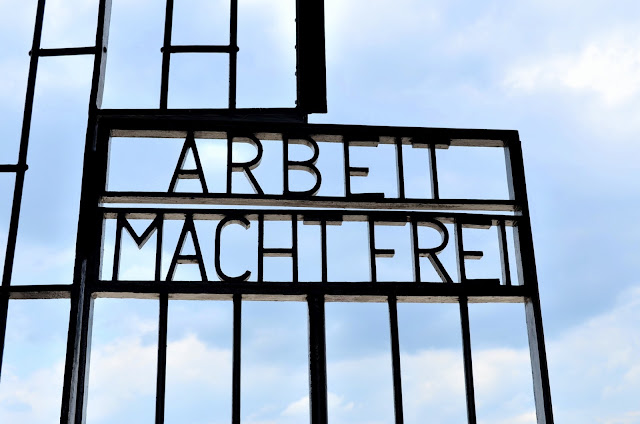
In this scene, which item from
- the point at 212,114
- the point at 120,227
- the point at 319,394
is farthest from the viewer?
the point at 212,114

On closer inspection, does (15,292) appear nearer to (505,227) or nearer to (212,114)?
(212,114)

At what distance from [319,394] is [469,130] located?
140 cm

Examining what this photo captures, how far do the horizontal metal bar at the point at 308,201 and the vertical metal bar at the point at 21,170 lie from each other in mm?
354

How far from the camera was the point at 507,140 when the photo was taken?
392cm

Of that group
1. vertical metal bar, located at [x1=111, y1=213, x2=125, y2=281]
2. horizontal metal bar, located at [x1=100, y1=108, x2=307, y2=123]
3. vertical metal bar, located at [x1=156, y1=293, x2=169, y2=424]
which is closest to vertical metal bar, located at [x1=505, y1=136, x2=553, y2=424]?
horizontal metal bar, located at [x1=100, y1=108, x2=307, y2=123]

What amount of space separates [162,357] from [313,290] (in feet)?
2.18

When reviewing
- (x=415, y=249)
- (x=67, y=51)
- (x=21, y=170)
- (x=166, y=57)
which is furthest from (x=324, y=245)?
(x=67, y=51)

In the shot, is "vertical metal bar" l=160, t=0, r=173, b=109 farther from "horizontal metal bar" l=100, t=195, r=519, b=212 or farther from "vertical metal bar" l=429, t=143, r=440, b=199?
"vertical metal bar" l=429, t=143, r=440, b=199

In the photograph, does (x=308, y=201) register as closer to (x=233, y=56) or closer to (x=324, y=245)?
(x=324, y=245)

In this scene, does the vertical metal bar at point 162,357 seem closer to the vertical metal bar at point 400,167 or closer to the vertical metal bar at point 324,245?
the vertical metal bar at point 324,245

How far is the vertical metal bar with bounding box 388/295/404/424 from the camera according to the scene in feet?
11.1

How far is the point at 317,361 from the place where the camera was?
3424 mm

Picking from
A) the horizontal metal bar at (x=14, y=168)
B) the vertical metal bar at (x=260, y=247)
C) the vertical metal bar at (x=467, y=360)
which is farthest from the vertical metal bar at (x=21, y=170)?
the vertical metal bar at (x=467, y=360)

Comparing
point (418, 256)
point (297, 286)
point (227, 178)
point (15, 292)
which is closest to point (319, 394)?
point (297, 286)
